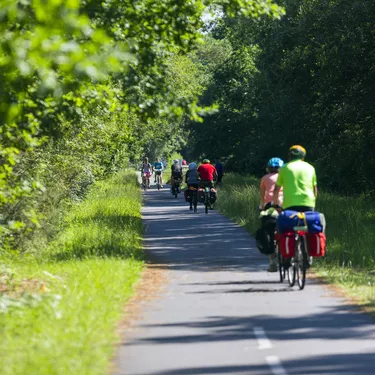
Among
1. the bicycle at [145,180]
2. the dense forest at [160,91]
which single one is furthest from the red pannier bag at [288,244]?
the bicycle at [145,180]

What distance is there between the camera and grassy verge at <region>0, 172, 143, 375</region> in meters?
10.2

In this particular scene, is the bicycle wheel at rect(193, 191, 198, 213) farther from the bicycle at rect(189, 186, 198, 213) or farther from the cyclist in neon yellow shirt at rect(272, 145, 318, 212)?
the cyclist in neon yellow shirt at rect(272, 145, 318, 212)

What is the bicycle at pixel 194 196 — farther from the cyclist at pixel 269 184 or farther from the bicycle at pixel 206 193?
the cyclist at pixel 269 184

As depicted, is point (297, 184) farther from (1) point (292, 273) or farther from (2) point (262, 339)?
(2) point (262, 339)

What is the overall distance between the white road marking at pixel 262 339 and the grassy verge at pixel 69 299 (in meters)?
1.43

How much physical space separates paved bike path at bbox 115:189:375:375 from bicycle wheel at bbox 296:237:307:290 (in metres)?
0.18

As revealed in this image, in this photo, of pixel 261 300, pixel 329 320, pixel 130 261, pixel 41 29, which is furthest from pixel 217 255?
pixel 41 29

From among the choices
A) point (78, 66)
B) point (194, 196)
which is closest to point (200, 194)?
point (194, 196)

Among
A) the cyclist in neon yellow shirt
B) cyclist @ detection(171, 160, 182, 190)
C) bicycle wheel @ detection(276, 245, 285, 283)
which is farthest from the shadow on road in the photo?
cyclist @ detection(171, 160, 182, 190)

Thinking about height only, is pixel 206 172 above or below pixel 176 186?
above

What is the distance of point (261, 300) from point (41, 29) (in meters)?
7.85

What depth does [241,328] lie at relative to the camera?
12531mm

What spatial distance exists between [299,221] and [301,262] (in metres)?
0.57

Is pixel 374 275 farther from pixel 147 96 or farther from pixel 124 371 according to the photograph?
pixel 124 371
